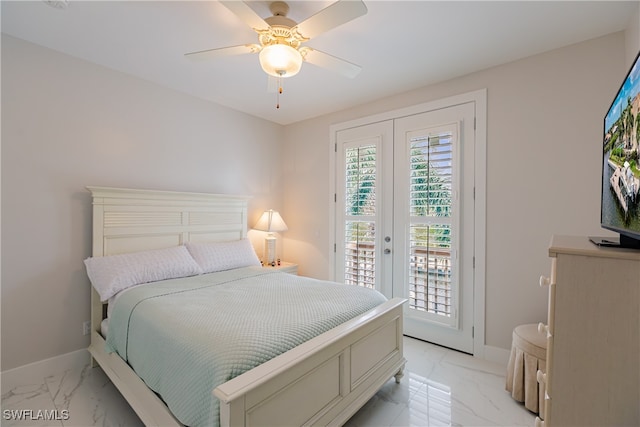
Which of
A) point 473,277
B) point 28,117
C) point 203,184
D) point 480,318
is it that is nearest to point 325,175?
point 203,184

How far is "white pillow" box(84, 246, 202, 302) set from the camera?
2.21m

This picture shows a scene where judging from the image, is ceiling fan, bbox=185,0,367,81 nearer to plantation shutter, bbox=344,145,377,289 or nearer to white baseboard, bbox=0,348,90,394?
plantation shutter, bbox=344,145,377,289

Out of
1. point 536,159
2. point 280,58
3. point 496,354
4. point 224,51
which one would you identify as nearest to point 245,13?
point 280,58

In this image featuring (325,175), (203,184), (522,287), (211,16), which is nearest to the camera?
(211,16)

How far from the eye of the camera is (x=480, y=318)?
2.62 meters

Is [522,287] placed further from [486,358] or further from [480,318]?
[486,358]

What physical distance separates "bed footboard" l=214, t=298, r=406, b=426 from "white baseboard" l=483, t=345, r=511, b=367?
90cm

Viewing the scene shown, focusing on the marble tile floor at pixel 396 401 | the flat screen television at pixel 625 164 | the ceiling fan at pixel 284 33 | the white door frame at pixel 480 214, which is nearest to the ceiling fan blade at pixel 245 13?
the ceiling fan at pixel 284 33

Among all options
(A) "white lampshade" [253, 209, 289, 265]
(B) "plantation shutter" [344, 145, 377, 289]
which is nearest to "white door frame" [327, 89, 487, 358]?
(B) "plantation shutter" [344, 145, 377, 289]

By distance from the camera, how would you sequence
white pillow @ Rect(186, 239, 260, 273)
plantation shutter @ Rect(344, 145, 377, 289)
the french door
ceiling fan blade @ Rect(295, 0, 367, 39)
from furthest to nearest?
plantation shutter @ Rect(344, 145, 377, 289), white pillow @ Rect(186, 239, 260, 273), the french door, ceiling fan blade @ Rect(295, 0, 367, 39)

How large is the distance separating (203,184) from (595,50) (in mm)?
3629

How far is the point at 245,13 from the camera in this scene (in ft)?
5.07

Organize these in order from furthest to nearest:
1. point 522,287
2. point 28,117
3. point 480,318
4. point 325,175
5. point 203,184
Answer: point 325,175 → point 203,184 → point 480,318 → point 522,287 → point 28,117

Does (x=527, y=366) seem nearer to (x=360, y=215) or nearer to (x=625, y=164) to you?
(x=625, y=164)
